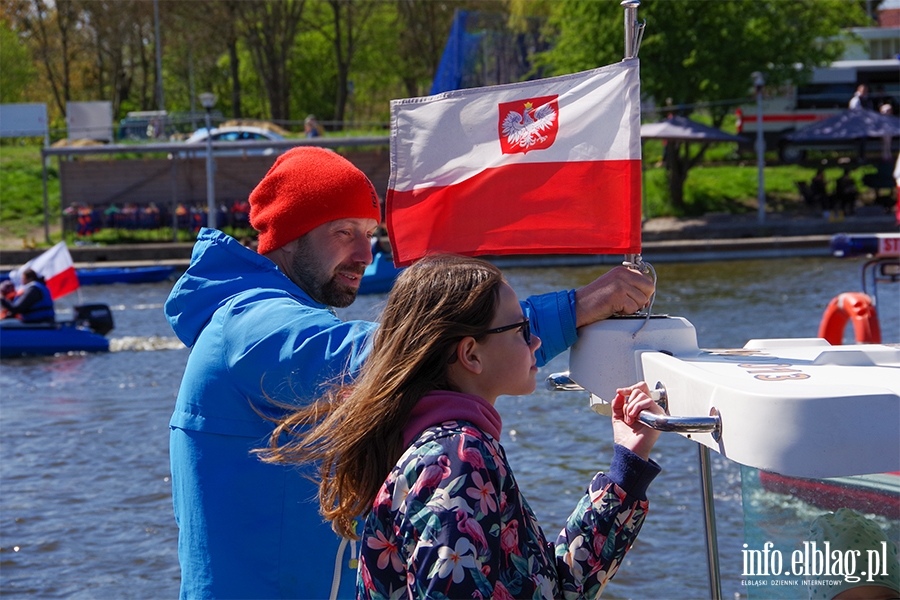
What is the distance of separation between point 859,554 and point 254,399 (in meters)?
1.63

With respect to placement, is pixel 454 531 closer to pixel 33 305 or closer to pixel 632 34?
pixel 632 34

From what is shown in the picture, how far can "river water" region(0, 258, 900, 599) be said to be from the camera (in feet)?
25.1

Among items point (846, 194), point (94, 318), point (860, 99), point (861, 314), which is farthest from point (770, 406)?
point (860, 99)

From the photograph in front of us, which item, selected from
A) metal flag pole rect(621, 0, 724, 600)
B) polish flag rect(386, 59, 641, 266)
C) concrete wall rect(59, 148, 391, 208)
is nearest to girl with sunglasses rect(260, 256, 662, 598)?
metal flag pole rect(621, 0, 724, 600)

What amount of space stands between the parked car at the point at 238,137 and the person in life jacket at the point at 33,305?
15927mm

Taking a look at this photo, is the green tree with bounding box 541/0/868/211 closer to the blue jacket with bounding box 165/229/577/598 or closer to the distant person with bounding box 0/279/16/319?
the distant person with bounding box 0/279/16/319

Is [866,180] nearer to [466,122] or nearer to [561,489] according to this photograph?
[561,489]

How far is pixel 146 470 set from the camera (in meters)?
10.5

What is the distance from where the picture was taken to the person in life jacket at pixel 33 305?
61.3ft

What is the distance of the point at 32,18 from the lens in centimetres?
4659

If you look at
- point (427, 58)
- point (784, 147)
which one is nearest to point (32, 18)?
point (427, 58)

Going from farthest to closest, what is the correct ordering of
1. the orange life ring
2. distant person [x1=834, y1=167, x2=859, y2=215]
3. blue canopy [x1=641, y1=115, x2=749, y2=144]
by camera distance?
distant person [x1=834, y1=167, x2=859, y2=215]
blue canopy [x1=641, y1=115, x2=749, y2=144]
the orange life ring

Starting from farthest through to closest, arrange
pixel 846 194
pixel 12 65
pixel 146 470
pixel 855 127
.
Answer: pixel 12 65 → pixel 846 194 → pixel 855 127 → pixel 146 470

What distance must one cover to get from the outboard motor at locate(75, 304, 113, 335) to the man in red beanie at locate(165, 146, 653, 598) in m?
17.2
